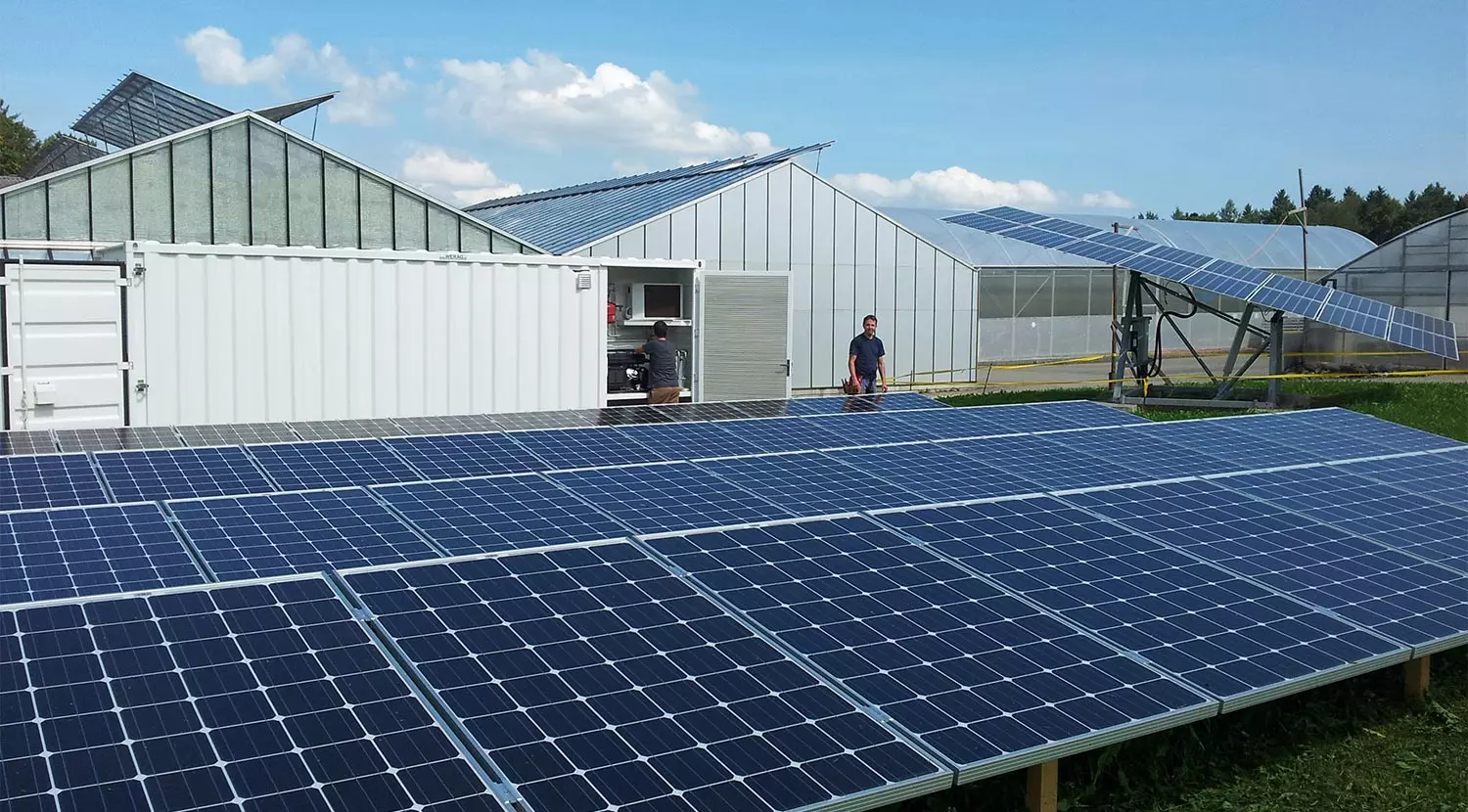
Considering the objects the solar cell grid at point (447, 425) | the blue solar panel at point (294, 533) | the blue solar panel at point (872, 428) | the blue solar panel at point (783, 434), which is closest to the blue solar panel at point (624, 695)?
the blue solar panel at point (294, 533)

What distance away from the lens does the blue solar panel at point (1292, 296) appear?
85.3 ft

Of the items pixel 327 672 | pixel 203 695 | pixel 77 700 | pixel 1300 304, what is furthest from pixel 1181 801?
pixel 1300 304

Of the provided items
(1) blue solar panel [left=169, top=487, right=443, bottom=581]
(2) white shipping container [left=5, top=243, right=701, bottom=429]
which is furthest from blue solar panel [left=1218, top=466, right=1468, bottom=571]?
(2) white shipping container [left=5, top=243, right=701, bottom=429]

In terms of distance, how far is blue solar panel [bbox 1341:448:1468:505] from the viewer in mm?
11352

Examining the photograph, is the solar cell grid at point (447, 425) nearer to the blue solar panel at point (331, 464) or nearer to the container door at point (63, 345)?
the blue solar panel at point (331, 464)

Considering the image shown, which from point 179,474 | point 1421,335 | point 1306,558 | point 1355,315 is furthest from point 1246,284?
point 179,474

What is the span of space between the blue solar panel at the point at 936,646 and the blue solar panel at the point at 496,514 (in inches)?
41.0

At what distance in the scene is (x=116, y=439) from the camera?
11.3 m

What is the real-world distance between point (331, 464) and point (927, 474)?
5174 mm

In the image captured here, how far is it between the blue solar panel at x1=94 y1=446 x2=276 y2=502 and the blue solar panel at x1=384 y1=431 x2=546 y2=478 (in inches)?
53.3

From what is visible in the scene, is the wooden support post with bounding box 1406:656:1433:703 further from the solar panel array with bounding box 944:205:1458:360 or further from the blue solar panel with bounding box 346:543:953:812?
the solar panel array with bounding box 944:205:1458:360

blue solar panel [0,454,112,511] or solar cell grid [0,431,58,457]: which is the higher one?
solar cell grid [0,431,58,457]

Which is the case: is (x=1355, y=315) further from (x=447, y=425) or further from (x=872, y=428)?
(x=447, y=425)

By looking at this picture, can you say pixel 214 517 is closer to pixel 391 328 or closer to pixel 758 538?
pixel 758 538
